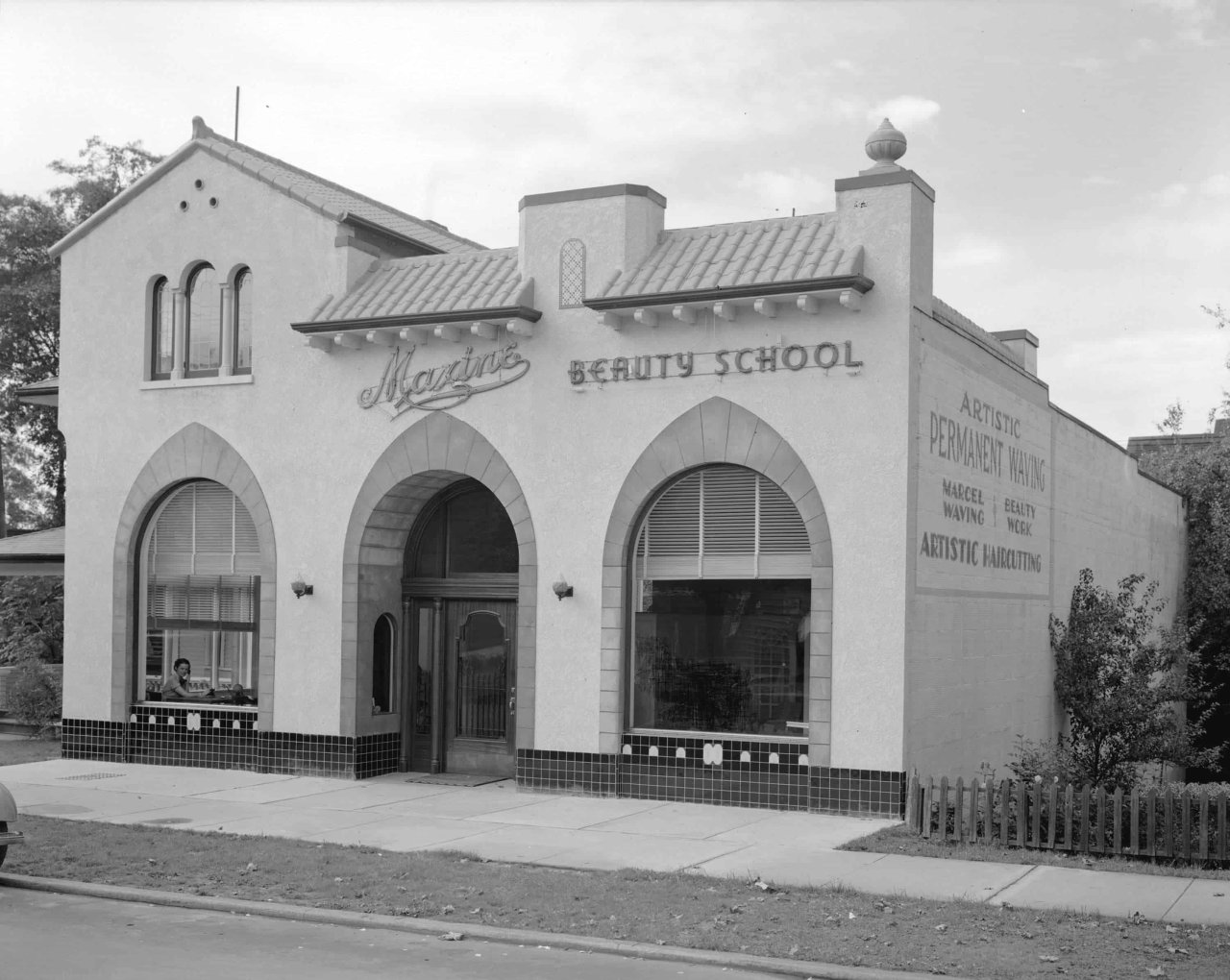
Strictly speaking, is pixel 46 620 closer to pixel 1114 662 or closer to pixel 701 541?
pixel 701 541

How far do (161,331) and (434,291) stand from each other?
15.7ft

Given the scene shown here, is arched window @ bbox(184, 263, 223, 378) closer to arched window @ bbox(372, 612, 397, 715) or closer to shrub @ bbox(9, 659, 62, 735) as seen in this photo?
arched window @ bbox(372, 612, 397, 715)

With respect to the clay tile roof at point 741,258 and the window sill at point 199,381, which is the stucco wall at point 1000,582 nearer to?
the clay tile roof at point 741,258

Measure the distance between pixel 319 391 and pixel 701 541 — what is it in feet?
19.0

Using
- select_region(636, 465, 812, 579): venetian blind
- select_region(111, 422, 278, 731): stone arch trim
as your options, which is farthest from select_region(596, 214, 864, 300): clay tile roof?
select_region(111, 422, 278, 731): stone arch trim

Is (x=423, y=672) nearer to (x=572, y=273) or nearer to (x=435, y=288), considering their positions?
(x=435, y=288)

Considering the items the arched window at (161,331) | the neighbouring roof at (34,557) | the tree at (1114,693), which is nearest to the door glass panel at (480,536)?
the arched window at (161,331)

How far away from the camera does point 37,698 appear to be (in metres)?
24.0

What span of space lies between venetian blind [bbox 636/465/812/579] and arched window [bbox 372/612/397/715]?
4158 mm

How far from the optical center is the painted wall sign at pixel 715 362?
1608 centimetres

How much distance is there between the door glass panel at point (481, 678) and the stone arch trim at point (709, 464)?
2.46 metres

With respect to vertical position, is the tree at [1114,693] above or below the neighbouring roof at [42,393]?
below

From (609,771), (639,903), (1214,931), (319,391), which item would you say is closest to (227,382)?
(319,391)

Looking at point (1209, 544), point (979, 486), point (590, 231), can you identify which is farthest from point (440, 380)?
point (1209, 544)
